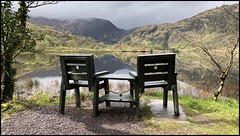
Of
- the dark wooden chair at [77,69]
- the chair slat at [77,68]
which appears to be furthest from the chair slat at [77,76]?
the chair slat at [77,68]

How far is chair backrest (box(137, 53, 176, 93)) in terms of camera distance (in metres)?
4.93

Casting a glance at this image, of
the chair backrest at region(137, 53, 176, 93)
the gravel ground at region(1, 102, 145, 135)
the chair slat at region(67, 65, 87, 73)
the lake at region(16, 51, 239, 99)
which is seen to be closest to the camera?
the gravel ground at region(1, 102, 145, 135)

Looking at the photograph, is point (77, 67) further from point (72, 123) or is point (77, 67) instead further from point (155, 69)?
point (155, 69)

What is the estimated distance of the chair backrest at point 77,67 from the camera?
5.11 meters

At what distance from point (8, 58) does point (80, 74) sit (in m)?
2.86

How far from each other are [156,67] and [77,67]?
2328 millimetres

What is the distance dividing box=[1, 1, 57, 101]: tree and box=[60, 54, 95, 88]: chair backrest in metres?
Answer: 1.90

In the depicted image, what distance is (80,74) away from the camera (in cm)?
542

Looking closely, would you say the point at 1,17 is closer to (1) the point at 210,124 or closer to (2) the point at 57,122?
(2) the point at 57,122

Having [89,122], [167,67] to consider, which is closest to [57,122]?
[89,122]

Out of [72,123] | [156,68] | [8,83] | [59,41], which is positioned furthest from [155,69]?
[59,41]

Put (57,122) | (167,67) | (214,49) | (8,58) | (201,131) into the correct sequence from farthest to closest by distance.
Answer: (214,49) → (8,58) → (167,67) → (57,122) → (201,131)

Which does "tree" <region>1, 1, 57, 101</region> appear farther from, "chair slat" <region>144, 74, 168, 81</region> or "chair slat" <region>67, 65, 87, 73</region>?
"chair slat" <region>144, 74, 168, 81</region>

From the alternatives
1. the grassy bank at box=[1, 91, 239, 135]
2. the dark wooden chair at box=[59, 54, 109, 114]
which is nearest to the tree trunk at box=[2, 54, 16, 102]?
the grassy bank at box=[1, 91, 239, 135]
